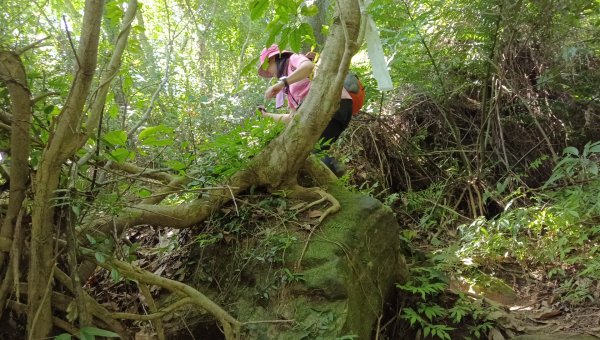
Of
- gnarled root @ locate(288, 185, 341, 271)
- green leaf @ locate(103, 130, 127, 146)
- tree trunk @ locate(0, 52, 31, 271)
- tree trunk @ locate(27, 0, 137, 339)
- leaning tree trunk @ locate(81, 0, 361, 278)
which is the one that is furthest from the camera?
gnarled root @ locate(288, 185, 341, 271)

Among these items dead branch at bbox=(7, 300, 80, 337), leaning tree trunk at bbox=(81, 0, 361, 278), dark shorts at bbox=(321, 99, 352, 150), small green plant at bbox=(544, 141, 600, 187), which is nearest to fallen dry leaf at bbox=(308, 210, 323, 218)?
leaning tree trunk at bbox=(81, 0, 361, 278)

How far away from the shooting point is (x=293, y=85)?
3857 mm

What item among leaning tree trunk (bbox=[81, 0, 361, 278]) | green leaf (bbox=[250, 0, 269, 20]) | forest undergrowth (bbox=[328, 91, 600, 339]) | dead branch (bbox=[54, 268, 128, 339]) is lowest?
forest undergrowth (bbox=[328, 91, 600, 339])

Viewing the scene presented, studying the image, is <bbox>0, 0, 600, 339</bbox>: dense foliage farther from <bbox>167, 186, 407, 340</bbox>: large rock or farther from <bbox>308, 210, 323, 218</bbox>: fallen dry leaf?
<bbox>308, 210, 323, 218</bbox>: fallen dry leaf

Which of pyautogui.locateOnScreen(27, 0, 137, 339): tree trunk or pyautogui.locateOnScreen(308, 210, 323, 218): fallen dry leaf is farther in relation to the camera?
pyautogui.locateOnScreen(308, 210, 323, 218): fallen dry leaf

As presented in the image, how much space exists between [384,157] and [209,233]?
2.87 m

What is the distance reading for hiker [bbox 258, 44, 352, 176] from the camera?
3.65 meters

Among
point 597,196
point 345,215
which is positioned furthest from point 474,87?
point 345,215

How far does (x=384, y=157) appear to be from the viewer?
534 centimetres

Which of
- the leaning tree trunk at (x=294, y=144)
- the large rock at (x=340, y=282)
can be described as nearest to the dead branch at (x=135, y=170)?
the leaning tree trunk at (x=294, y=144)

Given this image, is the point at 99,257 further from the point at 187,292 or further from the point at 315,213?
the point at 315,213

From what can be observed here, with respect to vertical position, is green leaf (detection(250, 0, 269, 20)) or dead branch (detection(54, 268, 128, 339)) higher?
green leaf (detection(250, 0, 269, 20))

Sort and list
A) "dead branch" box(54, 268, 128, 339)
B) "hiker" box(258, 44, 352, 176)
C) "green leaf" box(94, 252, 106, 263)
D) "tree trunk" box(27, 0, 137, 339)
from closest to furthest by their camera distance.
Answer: "tree trunk" box(27, 0, 137, 339) → "green leaf" box(94, 252, 106, 263) → "dead branch" box(54, 268, 128, 339) → "hiker" box(258, 44, 352, 176)

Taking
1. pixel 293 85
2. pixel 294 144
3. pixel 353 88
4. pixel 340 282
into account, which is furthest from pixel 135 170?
pixel 353 88
